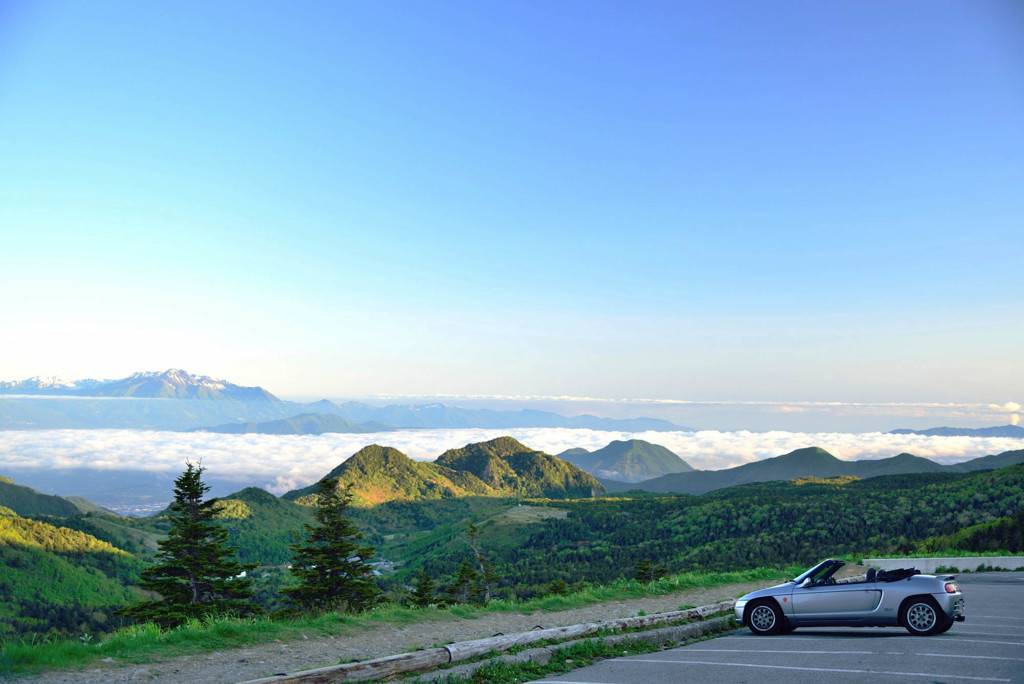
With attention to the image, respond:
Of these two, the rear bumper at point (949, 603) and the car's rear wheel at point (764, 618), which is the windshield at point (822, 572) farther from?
the rear bumper at point (949, 603)

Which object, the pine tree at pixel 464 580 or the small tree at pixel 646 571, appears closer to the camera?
the small tree at pixel 646 571

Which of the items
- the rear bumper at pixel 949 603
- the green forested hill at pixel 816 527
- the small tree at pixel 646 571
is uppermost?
the rear bumper at pixel 949 603

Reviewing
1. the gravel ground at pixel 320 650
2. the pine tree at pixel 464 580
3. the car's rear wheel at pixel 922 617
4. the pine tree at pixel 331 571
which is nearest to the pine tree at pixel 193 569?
the pine tree at pixel 331 571

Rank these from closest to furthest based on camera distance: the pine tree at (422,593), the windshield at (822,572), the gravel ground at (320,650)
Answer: the gravel ground at (320,650) → the windshield at (822,572) → the pine tree at (422,593)

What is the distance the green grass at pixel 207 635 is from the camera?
→ 1005cm

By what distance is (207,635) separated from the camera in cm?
1230

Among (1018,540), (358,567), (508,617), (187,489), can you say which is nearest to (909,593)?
(508,617)

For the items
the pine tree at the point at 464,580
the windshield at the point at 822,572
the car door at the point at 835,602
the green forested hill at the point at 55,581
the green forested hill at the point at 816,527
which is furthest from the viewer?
the green forested hill at the point at 55,581

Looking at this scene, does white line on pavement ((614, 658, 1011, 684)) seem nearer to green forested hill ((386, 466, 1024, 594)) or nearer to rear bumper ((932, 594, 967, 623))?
rear bumper ((932, 594, 967, 623))

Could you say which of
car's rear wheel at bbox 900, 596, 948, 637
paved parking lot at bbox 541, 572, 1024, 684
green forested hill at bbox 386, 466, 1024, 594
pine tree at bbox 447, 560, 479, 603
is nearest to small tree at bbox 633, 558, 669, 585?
pine tree at bbox 447, 560, 479, 603

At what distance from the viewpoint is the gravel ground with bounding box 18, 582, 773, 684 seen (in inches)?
392

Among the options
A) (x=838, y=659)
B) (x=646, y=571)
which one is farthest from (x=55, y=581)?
(x=838, y=659)

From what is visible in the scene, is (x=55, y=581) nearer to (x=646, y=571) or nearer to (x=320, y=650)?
(x=646, y=571)

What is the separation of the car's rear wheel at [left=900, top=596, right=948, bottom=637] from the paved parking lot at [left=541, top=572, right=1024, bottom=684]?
0.25 meters
